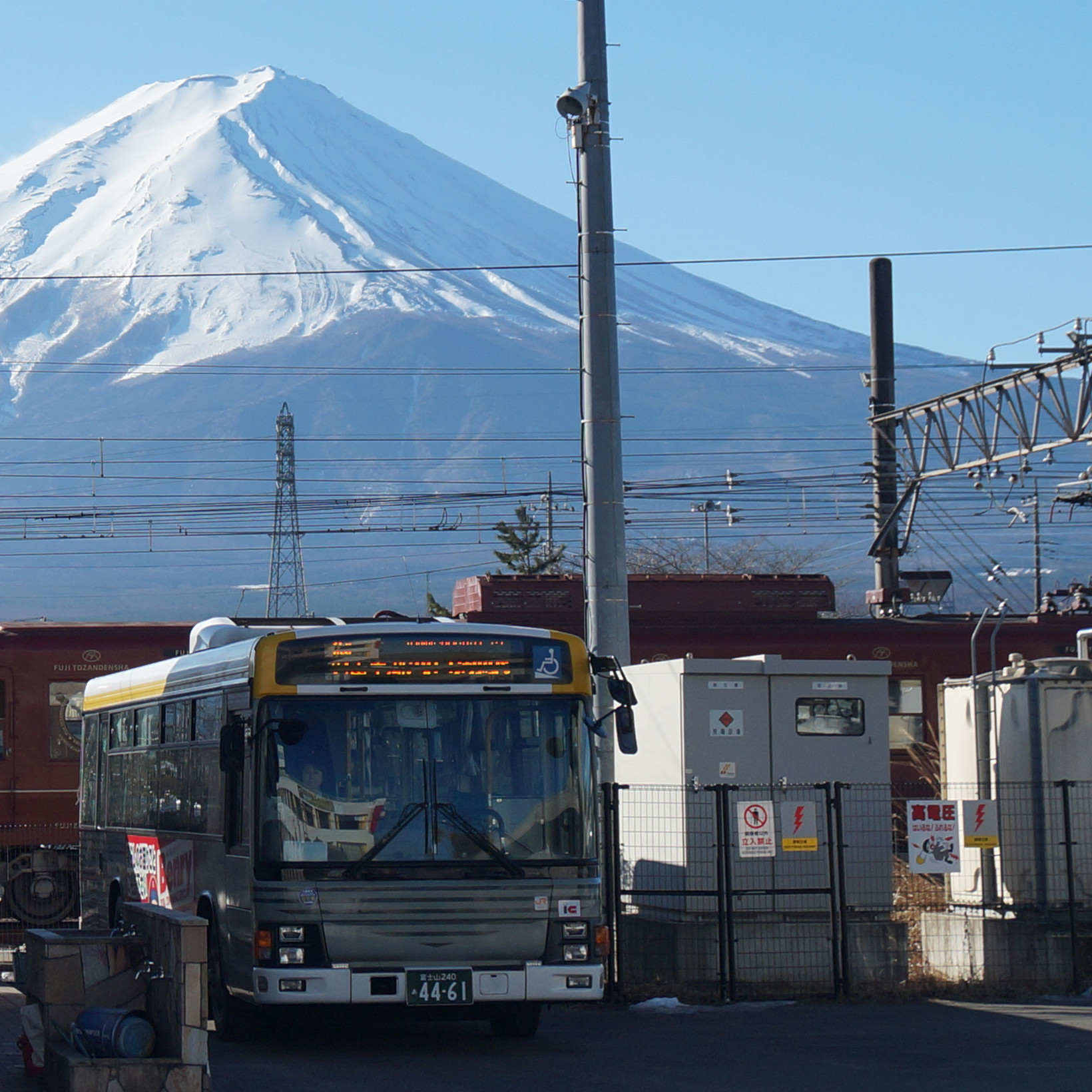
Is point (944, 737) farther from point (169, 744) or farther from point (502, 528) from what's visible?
point (502, 528)

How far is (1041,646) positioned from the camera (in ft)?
80.6

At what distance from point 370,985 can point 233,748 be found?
1.78 meters

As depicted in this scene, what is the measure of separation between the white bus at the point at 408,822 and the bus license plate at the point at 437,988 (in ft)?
0.04

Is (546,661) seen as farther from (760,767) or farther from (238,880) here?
(760,767)

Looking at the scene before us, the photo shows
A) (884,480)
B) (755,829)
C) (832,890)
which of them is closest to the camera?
(832,890)

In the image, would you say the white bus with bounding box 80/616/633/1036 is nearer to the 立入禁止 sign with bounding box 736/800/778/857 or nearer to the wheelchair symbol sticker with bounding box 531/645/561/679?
the wheelchair symbol sticker with bounding box 531/645/561/679

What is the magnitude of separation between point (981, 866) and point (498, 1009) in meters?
5.07

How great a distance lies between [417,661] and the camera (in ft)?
37.5

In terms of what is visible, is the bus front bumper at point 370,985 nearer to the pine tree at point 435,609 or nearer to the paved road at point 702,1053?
the paved road at point 702,1053

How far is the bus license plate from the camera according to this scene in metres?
10.7

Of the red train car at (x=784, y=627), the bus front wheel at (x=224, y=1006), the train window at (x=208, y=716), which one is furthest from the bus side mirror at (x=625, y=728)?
the red train car at (x=784, y=627)

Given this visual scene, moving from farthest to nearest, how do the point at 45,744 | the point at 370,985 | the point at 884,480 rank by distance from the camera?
the point at 884,480 → the point at 45,744 → the point at 370,985

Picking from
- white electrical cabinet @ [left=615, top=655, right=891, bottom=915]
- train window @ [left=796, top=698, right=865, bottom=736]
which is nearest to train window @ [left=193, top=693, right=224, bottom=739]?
white electrical cabinet @ [left=615, top=655, right=891, bottom=915]

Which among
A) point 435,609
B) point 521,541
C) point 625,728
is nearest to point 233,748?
point 625,728
